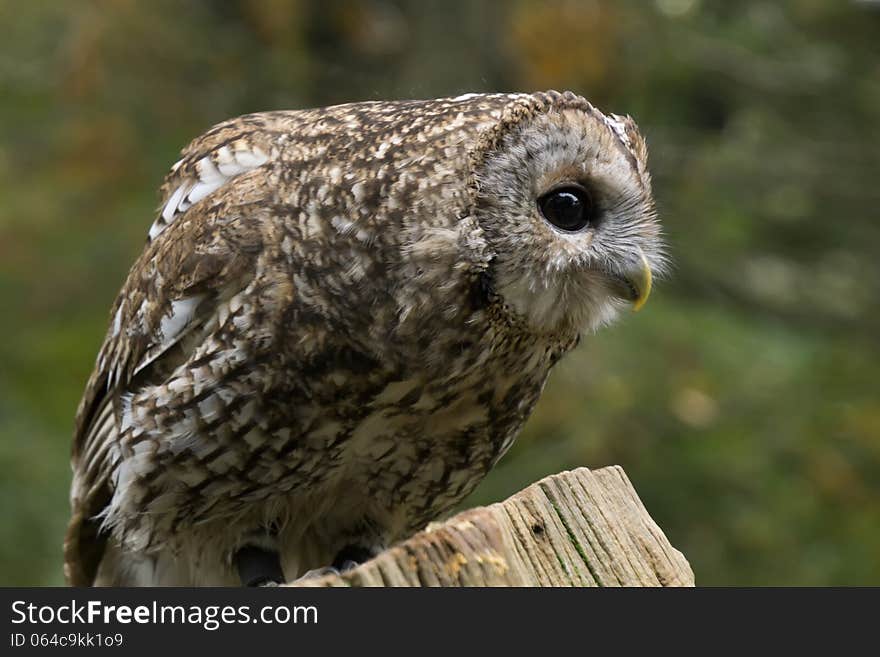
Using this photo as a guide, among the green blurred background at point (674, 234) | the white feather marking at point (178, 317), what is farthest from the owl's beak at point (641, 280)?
the green blurred background at point (674, 234)

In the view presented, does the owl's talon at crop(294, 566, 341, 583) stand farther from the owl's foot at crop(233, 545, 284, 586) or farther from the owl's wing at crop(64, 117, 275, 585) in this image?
the owl's wing at crop(64, 117, 275, 585)

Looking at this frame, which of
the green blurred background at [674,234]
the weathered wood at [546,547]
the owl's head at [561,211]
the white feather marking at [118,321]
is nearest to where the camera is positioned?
the weathered wood at [546,547]

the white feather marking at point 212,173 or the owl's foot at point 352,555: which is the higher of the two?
the white feather marking at point 212,173

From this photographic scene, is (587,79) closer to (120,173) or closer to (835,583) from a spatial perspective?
(120,173)

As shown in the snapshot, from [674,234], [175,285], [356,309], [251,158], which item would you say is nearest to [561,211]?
[356,309]

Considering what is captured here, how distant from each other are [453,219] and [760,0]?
3.34m

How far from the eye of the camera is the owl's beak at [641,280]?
2543mm

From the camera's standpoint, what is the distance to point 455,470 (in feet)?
9.42

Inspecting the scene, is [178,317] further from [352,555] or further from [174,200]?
[352,555]

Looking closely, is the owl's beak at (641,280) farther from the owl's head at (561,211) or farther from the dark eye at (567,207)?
the dark eye at (567,207)

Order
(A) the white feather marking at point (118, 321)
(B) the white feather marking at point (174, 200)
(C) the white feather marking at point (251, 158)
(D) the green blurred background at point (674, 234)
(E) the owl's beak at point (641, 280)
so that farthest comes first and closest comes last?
(D) the green blurred background at point (674, 234)
(A) the white feather marking at point (118, 321)
(B) the white feather marking at point (174, 200)
(C) the white feather marking at point (251, 158)
(E) the owl's beak at point (641, 280)

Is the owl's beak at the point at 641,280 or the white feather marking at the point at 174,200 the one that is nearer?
the owl's beak at the point at 641,280

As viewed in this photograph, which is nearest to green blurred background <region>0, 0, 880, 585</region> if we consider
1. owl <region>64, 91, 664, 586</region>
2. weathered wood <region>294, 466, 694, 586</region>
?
owl <region>64, 91, 664, 586</region>

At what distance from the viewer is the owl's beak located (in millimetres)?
2543
